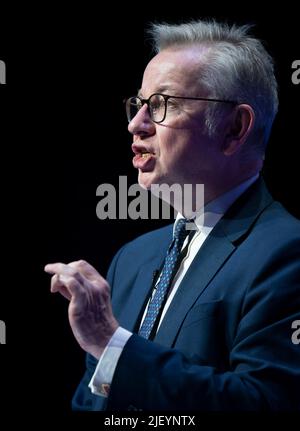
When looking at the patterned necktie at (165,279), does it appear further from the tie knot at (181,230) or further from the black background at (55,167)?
the black background at (55,167)

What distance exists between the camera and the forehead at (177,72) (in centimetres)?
201

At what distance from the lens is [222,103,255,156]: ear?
2041 millimetres

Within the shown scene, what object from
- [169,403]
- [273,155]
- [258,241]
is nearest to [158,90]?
[258,241]

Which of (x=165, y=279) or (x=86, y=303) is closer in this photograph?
(x=86, y=303)

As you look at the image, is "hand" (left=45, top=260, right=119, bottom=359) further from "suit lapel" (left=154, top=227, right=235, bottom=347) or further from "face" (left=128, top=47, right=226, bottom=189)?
"face" (left=128, top=47, right=226, bottom=189)

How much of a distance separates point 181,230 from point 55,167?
84cm

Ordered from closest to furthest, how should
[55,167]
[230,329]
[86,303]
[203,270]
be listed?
1. [86,303]
2. [230,329]
3. [203,270]
4. [55,167]

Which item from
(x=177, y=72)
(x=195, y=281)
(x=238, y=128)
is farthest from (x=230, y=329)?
(x=177, y=72)

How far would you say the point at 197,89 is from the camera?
6.61ft

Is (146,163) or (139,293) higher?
(146,163)

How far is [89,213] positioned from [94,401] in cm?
90

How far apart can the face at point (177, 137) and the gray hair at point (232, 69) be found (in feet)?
0.12

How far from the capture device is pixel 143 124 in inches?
79.4

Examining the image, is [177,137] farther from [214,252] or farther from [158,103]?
[214,252]
